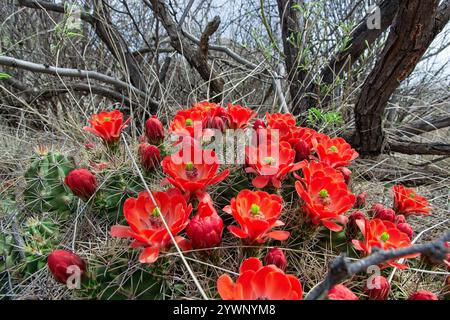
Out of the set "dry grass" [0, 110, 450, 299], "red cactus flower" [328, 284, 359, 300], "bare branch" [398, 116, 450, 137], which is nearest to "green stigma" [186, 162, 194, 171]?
"dry grass" [0, 110, 450, 299]

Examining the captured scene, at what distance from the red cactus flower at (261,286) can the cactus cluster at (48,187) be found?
69 centimetres

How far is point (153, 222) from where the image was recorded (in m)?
0.93

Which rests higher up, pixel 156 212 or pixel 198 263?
pixel 156 212

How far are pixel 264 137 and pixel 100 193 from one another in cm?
53

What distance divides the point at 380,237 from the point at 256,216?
319 mm

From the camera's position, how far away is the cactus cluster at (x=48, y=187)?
1214 millimetres

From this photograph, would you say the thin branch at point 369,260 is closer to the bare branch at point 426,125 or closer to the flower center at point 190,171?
the flower center at point 190,171

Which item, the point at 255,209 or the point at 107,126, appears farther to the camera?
the point at 107,126

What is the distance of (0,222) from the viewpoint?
1231mm

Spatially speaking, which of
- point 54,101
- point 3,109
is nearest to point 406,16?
point 54,101

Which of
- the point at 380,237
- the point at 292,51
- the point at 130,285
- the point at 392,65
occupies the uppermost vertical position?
the point at 292,51

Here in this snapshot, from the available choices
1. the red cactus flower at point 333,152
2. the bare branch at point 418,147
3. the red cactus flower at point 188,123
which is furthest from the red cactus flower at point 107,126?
the bare branch at point 418,147

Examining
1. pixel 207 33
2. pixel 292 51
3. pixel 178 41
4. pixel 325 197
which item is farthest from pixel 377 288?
pixel 178 41

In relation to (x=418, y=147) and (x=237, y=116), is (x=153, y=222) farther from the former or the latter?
(x=418, y=147)
